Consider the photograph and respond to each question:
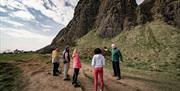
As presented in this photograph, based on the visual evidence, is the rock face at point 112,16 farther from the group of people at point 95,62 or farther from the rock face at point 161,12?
the group of people at point 95,62

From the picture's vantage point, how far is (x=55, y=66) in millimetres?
24641

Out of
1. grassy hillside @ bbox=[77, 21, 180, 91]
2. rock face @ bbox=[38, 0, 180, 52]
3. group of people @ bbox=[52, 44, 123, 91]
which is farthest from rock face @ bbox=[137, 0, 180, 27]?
group of people @ bbox=[52, 44, 123, 91]

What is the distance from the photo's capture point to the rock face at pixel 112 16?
94.4m

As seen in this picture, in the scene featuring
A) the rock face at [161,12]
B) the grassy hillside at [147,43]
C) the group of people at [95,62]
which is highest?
the rock face at [161,12]

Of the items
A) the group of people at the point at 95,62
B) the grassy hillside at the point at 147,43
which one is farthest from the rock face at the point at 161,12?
the group of people at the point at 95,62

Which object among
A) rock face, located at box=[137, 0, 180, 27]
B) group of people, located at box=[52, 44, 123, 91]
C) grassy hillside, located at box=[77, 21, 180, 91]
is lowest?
group of people, located at box=[52, 44, 123, 91]

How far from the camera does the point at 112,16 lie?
347ft

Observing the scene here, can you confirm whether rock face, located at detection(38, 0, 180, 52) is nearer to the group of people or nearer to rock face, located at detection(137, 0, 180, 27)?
rock face, located at detection(137, 0, 180, 27)

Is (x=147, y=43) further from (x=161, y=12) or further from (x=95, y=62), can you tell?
(x=95, y=62)

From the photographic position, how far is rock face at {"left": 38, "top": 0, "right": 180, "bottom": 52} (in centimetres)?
9441

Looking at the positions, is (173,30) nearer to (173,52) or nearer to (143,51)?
(143,51)

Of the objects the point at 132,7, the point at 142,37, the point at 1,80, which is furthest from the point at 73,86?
the point at 132,7

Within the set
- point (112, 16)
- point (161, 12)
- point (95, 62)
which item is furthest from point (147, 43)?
point (95, 62)

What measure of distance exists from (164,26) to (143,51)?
18.0 m
